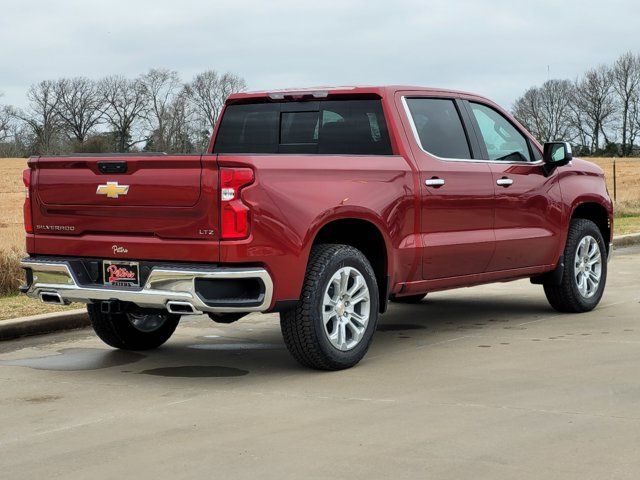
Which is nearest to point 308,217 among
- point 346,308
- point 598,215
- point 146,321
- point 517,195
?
point 346,308

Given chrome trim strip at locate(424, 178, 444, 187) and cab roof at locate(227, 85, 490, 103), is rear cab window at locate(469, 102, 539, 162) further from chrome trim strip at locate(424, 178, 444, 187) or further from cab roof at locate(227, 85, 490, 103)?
chrome trim strip at locate(424, 178, 444, 187)

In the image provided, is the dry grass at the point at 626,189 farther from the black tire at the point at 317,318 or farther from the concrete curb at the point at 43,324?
the black tire at the point at 317,318

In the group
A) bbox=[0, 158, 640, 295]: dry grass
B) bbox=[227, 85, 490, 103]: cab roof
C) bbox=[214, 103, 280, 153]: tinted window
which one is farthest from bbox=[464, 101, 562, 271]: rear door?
bbox=[0, 158, 640, 295]: dry grass

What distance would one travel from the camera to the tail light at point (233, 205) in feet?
20.9

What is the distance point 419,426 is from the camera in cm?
538

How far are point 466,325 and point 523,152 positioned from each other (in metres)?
1.51

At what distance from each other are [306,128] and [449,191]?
116cm

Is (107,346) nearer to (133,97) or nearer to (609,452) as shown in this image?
(609,452)

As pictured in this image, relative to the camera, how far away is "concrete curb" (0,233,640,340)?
8680 mm

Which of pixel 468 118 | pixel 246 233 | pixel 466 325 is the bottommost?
pixel 466 325

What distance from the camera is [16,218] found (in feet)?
90.3

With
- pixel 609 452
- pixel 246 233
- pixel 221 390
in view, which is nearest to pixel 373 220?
pixel 246 233

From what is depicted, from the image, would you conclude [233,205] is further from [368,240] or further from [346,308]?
[368,240]

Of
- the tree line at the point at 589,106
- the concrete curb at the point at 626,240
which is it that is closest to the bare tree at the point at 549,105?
the tree line at the point at 589,106
